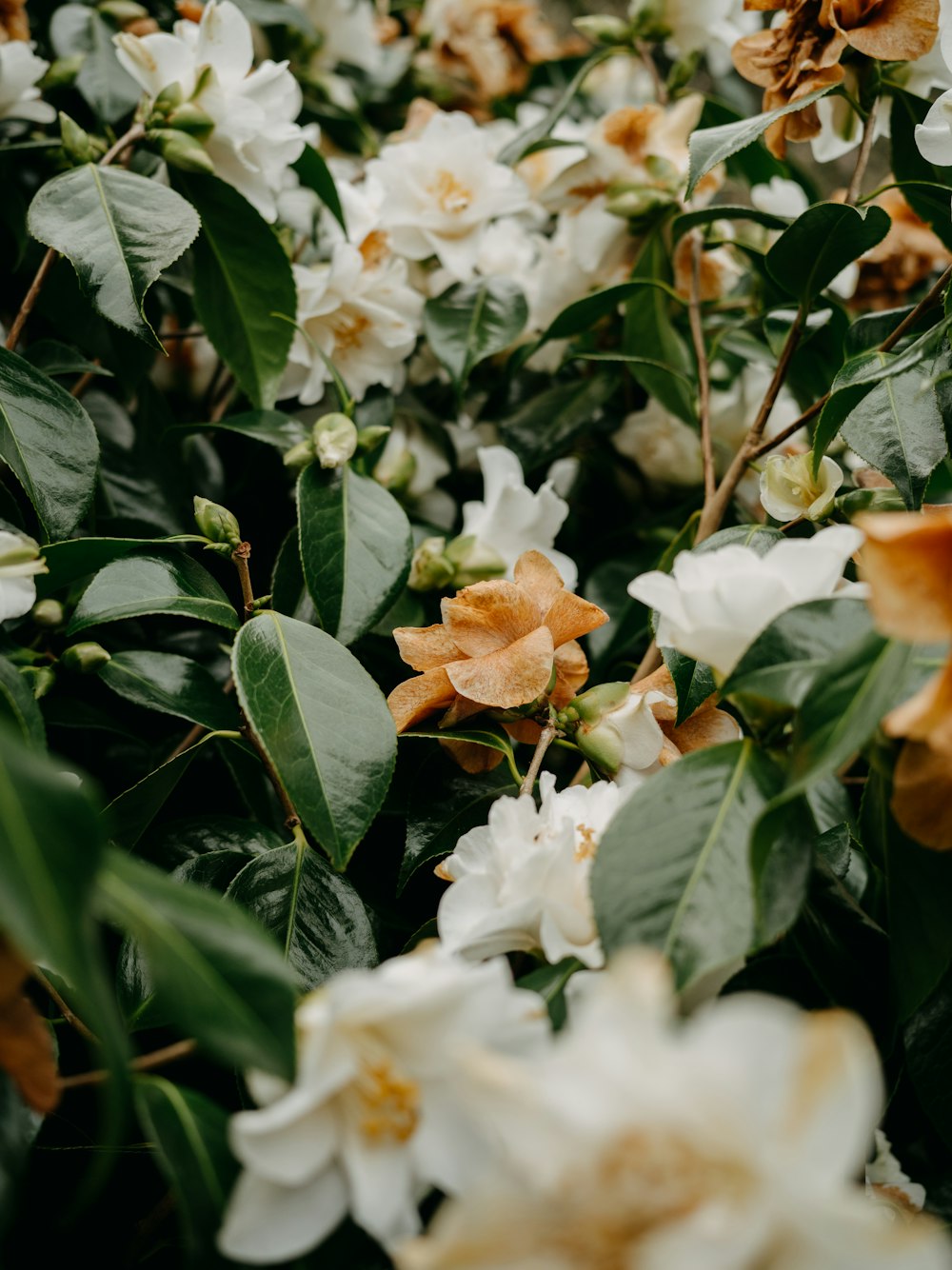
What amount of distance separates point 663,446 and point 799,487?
28cm

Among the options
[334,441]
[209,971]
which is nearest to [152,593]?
[334,441]

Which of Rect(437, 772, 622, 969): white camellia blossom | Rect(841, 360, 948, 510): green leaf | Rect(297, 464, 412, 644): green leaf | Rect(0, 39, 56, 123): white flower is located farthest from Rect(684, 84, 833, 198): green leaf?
Rect(0, 39, 56, 123): white flower

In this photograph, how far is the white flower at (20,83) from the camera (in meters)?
0.78

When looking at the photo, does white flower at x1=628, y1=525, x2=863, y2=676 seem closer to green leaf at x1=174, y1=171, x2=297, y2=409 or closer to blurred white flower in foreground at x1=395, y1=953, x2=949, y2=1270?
→ blurred white flower in foreground at x1=395, y1=953, x2=949, y2=1270

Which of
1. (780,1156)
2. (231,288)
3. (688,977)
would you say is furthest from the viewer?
(231,288)

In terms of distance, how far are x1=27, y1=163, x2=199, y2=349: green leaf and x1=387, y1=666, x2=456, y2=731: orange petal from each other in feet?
0.79

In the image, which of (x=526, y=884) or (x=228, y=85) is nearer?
(x=526, y=884)

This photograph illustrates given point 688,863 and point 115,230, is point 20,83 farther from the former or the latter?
point 688,863

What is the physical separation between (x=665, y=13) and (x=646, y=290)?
0.31m

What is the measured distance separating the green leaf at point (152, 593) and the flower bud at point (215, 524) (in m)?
0.02

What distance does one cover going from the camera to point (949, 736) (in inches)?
13.7

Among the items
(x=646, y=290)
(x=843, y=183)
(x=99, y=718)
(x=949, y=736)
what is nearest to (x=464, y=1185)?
(x=949, y=736)

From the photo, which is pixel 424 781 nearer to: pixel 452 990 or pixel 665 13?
pixel 452 990

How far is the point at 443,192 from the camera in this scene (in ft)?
2.89
